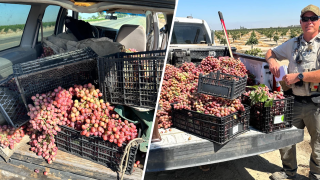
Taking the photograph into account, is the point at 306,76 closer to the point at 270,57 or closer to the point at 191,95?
the point at 270,57

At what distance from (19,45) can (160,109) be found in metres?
2.73

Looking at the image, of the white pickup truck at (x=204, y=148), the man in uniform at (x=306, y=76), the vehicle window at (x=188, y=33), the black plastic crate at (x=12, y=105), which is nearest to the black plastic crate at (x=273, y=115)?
the white pickup truck at (x=204, y=148)

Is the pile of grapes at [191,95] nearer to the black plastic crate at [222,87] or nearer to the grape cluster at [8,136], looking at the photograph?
the black plastic crate at [222,87]

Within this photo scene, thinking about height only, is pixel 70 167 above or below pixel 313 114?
below

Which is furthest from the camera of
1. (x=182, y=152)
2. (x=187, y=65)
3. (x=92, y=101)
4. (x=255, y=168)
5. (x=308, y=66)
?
(x=187, y=65)

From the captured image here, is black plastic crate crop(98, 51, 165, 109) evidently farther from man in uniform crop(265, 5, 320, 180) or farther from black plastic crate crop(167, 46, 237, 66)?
black plastic crate crop(167, 46, 237, 66)

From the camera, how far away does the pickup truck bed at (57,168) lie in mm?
2361

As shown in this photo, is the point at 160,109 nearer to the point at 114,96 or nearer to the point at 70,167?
the point at 114,96

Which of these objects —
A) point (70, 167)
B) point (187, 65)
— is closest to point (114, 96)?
point (70, 167)

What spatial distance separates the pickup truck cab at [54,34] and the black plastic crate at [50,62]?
372mm

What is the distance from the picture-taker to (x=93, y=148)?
2.43 meters

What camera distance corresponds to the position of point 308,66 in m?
2.70

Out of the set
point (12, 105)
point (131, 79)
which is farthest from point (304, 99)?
point (12, 105)

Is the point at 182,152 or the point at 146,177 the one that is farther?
the point at 146,177
